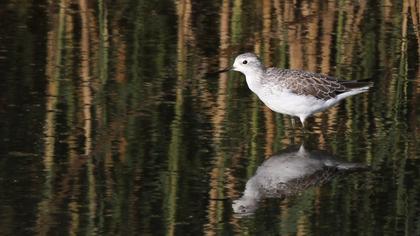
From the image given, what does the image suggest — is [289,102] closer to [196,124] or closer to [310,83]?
[310,83]

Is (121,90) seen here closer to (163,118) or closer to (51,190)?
(163,118)

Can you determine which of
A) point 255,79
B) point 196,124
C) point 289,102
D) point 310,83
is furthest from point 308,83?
point 196,124

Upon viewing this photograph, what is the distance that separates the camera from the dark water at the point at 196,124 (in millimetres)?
8047

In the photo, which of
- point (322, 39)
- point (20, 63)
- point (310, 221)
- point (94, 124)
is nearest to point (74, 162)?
point (94, 124)

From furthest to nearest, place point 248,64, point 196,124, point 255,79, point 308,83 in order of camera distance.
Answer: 1. point 248,64
2. point 255,79
3. point 308,83
4. point 196,124

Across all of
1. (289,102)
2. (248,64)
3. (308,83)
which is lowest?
(289,102)

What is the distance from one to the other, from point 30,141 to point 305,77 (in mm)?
2288

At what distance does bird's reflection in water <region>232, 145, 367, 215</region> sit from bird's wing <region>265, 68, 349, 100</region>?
68cm

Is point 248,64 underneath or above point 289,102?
above

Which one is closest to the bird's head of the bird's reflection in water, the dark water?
the dark water

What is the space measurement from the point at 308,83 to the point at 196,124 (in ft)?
3.15

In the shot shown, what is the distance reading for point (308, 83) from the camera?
1023 centimetres

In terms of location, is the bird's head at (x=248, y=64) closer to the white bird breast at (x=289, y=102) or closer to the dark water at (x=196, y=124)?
the dark water at (x=196, y=124)

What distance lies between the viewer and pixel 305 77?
33.8 ft
